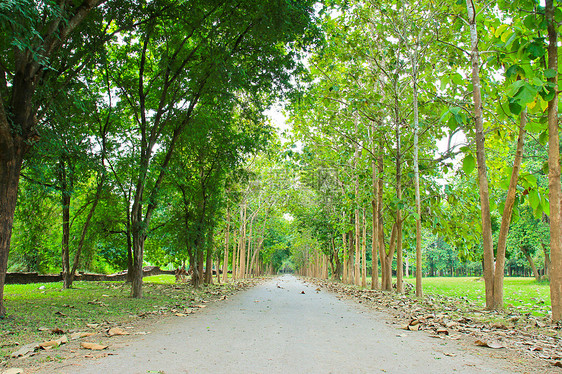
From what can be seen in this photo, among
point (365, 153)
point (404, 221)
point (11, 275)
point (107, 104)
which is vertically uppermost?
point (107, 104)

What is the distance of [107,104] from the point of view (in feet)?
42.2

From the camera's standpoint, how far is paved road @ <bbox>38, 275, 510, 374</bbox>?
3467 mm

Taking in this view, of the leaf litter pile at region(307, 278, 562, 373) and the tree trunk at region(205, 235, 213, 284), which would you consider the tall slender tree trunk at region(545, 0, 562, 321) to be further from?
the tree trunk at region(205, 235, 213, 284)

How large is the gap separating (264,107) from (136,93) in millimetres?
4593

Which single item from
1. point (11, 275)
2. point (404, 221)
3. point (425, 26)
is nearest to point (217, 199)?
point (404, 221)

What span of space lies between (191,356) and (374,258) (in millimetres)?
13323

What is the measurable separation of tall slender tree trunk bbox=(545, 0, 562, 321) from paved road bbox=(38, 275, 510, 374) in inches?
88.3

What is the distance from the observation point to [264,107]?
12.0 meters

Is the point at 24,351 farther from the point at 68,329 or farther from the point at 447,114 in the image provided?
the point at 447,114

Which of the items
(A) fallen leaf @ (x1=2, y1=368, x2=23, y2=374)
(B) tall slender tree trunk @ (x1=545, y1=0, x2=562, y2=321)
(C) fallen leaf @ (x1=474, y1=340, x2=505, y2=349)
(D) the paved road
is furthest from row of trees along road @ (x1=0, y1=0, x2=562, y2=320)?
(A) fallen leaf @ (x1=2, y1=368, x2=23, y2=374)

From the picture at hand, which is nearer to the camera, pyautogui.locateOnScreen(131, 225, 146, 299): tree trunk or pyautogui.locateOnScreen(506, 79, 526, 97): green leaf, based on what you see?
pyautogui.locateOnScreen(506, 79, 526, 97): green leaf

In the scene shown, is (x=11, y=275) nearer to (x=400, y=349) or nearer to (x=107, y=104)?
(x=107, y=104)

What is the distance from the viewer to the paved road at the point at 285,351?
347 cm

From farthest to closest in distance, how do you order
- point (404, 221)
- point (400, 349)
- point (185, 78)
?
point (404, 221) → point (185, 78) → point (400, 349)
